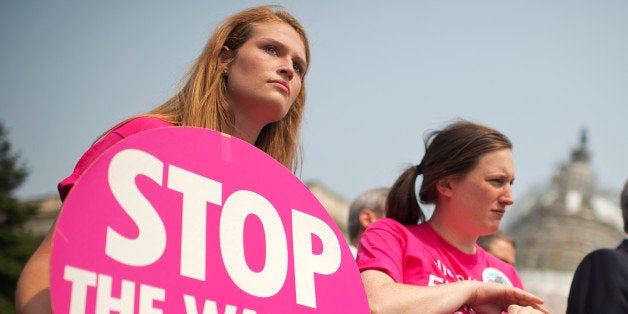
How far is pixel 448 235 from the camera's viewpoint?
11.5ft


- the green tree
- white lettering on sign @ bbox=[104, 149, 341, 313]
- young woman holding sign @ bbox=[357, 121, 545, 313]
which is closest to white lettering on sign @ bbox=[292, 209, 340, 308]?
white lettering on sign @ bbox=[104, 149, 341, 313]

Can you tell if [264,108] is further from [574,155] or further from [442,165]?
[574,155]

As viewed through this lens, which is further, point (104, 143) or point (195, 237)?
point (104, 143)

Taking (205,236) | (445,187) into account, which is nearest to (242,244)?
(205,236)

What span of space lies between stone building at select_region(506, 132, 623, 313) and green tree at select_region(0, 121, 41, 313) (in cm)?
2666

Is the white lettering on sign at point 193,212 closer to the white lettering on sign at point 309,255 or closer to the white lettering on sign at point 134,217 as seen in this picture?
the white lettering on sign at point 134,217

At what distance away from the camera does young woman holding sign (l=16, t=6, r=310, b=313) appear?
8.54ft

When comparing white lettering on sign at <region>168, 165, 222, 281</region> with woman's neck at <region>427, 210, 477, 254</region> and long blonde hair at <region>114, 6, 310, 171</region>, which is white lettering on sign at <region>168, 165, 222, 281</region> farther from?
woman's neck at <region>427, 210, 477, 254</region>

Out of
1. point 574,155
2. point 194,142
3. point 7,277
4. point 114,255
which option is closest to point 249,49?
point 194,142

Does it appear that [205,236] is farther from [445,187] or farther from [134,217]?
[445,187]

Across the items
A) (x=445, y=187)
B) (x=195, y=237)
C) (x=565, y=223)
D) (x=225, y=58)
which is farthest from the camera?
(x=565, y=223)

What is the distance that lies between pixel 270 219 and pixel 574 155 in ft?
178

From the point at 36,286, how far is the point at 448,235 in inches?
74.8

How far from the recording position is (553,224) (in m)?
46.7
